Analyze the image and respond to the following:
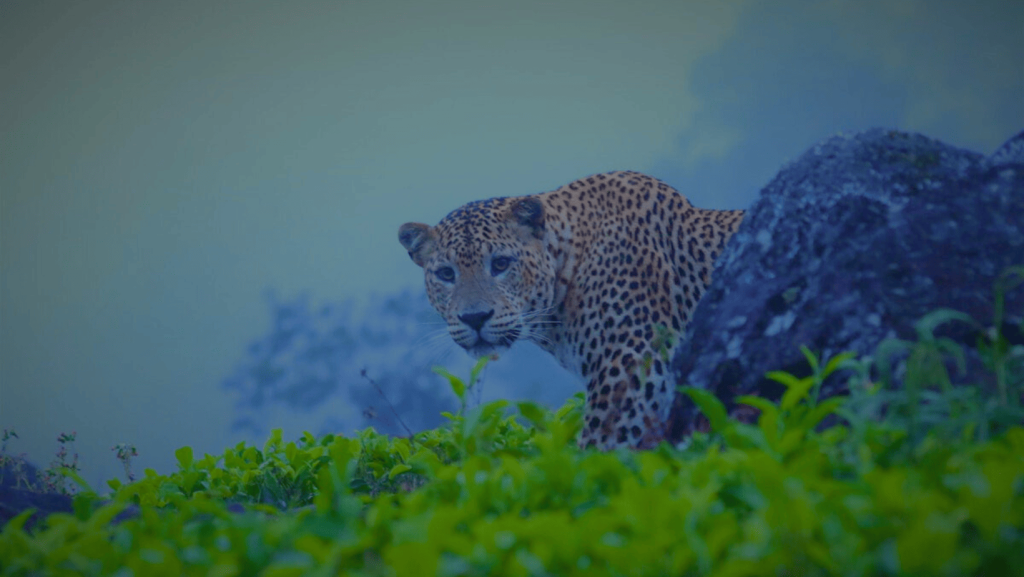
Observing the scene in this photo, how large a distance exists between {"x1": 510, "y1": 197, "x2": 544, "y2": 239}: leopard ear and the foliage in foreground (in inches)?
75.8

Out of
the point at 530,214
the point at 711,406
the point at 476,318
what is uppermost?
the point at 530,214

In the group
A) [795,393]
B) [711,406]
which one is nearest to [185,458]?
[711,406]

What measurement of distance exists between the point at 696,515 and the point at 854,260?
4.93 ft

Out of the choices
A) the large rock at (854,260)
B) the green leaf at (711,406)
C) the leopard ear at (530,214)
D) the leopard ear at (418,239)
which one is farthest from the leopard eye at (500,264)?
the green leaf at (711,406)

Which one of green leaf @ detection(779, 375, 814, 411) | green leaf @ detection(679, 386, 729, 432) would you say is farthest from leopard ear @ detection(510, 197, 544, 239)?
green leaf @ detection(779, 375, 814, 411)

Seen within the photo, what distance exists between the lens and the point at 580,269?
422cm

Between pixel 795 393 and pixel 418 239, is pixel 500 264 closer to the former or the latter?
pixel 418 239

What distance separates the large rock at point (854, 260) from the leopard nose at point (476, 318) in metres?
1.25

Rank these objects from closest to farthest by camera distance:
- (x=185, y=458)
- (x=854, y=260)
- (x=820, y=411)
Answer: (x=820, y=411) → (x=854, y=260) → (x=185, y=458)

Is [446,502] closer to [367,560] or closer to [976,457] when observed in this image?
[367,560]

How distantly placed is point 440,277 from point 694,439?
7.18ft

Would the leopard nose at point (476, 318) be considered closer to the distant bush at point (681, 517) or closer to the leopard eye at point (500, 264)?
the leopard eye at point (500, 264)

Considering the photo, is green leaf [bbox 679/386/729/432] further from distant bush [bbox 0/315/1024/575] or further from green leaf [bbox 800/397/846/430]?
green leaf [bbox 800/397/846/430]

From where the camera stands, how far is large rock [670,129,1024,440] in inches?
105
